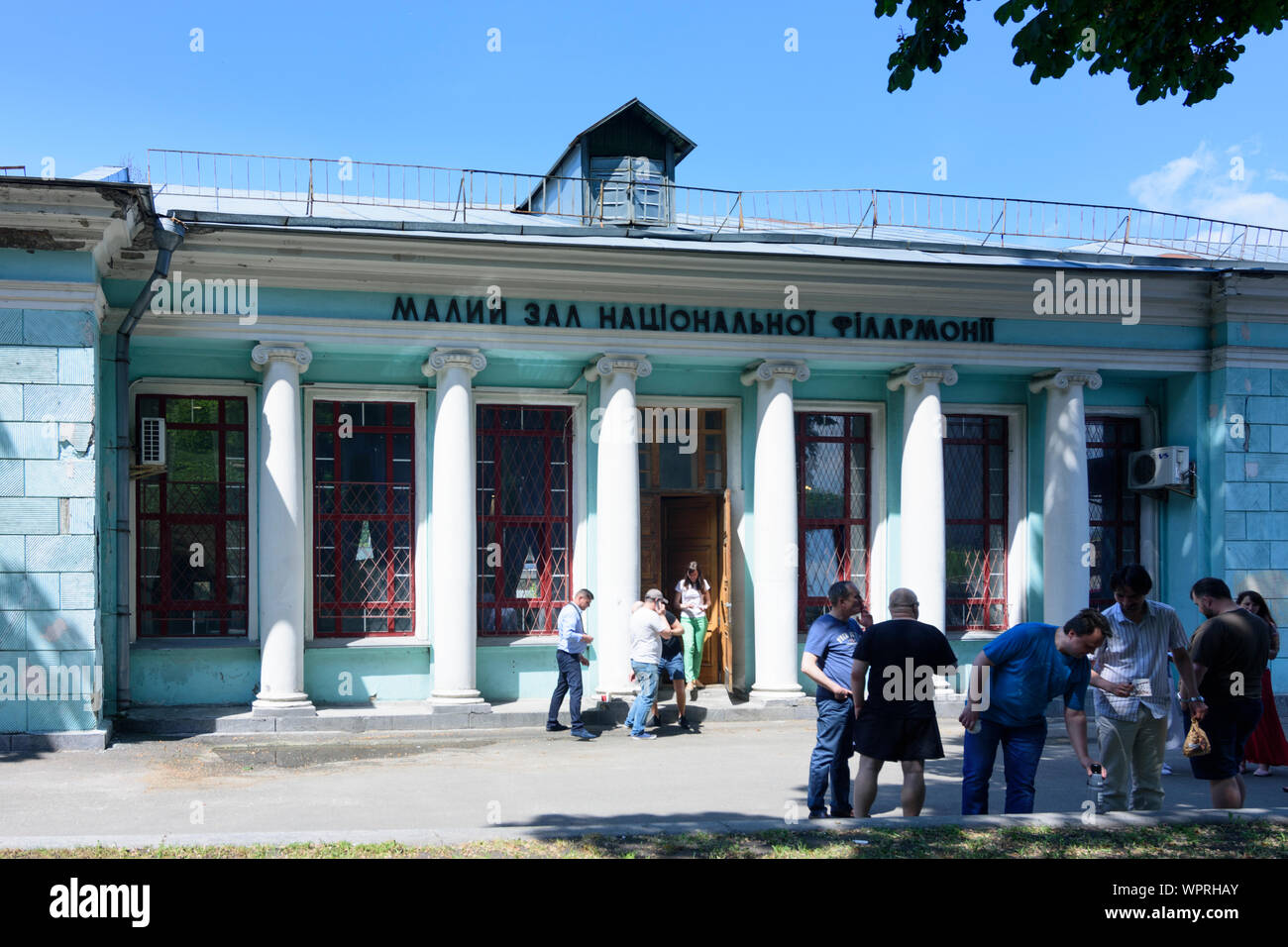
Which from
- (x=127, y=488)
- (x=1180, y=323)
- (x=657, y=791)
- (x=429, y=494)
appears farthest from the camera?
(x=1180, y=323)

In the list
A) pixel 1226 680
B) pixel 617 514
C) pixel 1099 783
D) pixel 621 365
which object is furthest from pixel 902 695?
pixel 621 365

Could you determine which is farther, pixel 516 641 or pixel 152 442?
pixel 516 641

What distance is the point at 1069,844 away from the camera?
21.5ft

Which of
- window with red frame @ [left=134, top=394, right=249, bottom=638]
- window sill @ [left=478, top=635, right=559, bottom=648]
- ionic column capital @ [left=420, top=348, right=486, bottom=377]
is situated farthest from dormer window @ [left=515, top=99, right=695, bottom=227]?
window sill @ [left=478, top=635, right=559, bottom=648]

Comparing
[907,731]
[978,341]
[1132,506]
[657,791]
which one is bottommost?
[657,791]

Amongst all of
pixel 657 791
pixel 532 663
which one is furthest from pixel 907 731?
pixel 532 663

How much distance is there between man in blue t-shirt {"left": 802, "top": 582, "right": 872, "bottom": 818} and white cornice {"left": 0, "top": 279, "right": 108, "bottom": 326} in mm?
7295

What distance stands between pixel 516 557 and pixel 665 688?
93.4 inches

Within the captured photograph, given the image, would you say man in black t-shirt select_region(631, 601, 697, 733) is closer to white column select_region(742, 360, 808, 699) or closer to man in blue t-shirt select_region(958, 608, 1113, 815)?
white column select_region(742, 360, 808, 699)

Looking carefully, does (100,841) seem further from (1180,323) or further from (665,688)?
(1180,323)

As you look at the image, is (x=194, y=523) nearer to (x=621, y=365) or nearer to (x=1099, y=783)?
(x=621, y=365)

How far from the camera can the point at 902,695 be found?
290 inches

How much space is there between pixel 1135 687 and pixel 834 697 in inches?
73.4

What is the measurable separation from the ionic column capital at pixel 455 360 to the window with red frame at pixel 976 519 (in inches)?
236
